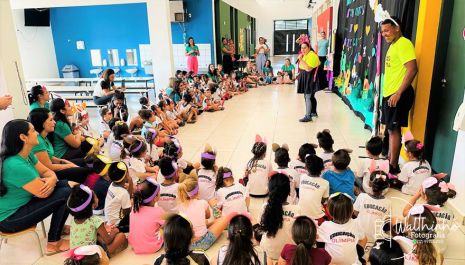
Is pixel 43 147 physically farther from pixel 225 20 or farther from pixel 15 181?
pixel 225 20

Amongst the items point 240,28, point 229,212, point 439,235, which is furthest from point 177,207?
point 240,28

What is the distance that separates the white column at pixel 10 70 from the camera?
3.65 meters

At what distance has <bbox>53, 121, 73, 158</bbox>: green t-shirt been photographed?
328cm

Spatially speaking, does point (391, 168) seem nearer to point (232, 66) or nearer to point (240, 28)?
point (232, 66)

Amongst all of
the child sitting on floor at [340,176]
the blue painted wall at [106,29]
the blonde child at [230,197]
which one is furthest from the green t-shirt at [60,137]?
the blue painted wall at [106,29]

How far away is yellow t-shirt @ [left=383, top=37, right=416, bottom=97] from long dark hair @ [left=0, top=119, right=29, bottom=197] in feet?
11.1

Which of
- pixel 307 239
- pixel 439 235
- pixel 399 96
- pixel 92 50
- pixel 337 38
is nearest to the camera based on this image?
pixel 307 239

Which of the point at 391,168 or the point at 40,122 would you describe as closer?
the point at 40,122

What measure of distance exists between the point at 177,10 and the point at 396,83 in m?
7.97

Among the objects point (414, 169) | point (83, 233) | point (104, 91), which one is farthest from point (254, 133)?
point (83, 233)

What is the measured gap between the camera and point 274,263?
2184 millimetres

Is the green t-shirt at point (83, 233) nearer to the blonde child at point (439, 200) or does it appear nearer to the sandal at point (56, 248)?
the sandal at point (56, 248)

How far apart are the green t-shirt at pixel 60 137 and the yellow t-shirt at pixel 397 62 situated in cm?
334

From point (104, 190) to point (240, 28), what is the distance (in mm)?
13169
